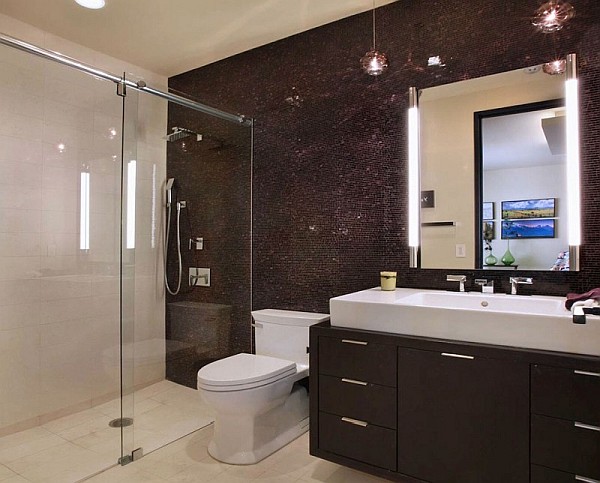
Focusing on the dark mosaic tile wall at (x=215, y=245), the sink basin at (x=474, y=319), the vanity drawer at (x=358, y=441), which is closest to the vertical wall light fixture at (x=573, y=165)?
the sink basin at (x=474, y=319)

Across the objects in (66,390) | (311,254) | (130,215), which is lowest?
(66,390)

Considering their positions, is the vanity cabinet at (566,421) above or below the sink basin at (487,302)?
below

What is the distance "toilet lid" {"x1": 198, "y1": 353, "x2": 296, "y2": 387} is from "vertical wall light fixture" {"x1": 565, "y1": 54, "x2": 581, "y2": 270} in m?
1.48

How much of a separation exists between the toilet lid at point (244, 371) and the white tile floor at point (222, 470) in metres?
0.41

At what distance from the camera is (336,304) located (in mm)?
1926

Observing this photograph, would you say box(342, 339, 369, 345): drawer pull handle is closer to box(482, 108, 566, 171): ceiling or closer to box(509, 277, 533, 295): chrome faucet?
box(509, 277, 533, 295): chrome faucet

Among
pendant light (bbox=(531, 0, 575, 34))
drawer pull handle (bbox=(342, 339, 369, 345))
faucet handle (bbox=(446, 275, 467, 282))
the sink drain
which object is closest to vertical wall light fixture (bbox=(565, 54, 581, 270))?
pendant light (bbox=(531, 0, 575, 34))

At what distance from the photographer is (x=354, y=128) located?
2508 mm

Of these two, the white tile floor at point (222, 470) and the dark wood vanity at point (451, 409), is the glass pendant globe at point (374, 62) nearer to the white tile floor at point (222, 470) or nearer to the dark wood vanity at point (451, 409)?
the dark wood vanity at point (451, 409)

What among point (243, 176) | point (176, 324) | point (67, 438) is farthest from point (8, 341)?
point (243, 176)

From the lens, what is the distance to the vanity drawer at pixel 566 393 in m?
1.40

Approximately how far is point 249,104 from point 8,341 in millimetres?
2093

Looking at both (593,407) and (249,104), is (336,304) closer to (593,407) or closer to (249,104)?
(593,407)

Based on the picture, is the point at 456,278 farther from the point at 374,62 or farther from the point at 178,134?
the point at 178,134
